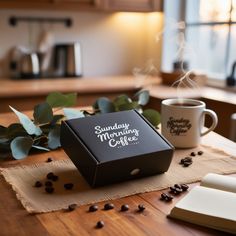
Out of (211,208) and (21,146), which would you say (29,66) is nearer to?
(21,146)

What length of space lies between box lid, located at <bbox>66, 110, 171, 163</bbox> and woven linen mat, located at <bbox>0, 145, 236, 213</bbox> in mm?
72

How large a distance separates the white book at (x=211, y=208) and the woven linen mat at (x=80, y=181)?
0.12 meters

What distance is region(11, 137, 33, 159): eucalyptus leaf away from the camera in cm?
98

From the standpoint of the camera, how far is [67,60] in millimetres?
3104

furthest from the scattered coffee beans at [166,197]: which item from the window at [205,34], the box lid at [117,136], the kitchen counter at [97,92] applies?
the window at [205,34]

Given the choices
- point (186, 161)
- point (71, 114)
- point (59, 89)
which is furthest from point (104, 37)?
point (186, 161)

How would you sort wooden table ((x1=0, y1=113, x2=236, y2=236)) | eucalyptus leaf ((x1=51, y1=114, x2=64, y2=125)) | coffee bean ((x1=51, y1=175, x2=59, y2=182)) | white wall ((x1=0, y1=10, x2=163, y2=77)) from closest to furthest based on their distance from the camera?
1. wooden table ((x1=0, y1=113, x2=236, y2=236))
2. coffee bean ((x1=51, y1=175, x2=59, y2=182))
3. eucalyptus leaf ((x1=51, y1=114, x2=64, y2=125))
4. white wall ((x1=0, y1=10, x2=163, y2=77))

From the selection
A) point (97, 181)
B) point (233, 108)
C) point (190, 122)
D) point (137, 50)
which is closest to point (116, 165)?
point (97, 181)

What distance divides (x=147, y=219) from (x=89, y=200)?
0.45 ft

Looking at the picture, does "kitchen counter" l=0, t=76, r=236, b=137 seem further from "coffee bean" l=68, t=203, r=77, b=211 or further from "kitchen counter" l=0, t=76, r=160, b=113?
"coffee bean" l=68, t=203, r=77, b=211

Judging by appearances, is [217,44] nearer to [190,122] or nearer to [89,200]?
[190,122]

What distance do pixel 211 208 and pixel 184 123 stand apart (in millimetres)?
435

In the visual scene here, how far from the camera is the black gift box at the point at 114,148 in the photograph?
80cm

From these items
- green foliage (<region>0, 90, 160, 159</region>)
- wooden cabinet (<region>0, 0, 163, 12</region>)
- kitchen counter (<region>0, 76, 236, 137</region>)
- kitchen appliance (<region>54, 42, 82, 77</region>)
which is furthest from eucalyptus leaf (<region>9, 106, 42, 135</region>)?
kitchen appliance (<region>54, 42, 82, 77</region>)
